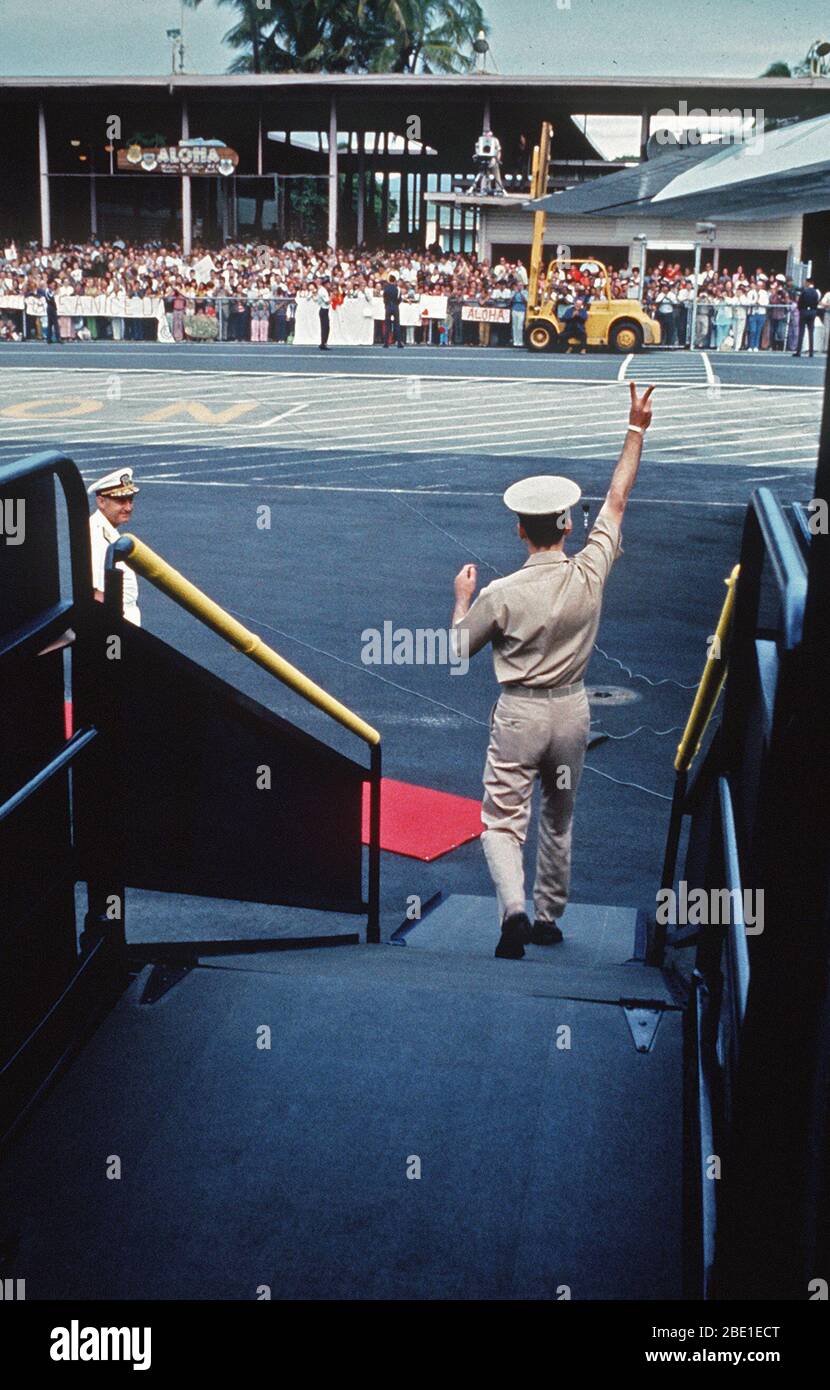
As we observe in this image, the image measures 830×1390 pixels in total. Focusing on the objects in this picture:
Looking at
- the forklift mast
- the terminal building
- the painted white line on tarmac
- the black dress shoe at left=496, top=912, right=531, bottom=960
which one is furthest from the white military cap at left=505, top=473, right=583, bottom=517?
the terminal building

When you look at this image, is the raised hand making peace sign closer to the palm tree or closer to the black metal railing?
the black metal railing

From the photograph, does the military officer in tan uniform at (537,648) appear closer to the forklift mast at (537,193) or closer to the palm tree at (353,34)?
the forklift mast at (537,193)

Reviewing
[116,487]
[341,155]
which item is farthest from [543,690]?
[341,155]

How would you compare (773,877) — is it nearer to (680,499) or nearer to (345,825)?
(345,825)

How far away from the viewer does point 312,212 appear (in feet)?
227

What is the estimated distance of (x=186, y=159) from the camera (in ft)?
165

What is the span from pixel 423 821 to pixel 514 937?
2.51 metres

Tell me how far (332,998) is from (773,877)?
2012 mm

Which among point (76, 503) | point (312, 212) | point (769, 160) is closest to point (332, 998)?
point (76, 503)

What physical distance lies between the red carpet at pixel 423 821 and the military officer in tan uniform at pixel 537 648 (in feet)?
6.04

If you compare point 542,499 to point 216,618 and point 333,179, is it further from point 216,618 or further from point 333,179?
point 333,179

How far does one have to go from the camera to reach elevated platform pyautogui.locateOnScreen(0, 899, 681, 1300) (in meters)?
2.82

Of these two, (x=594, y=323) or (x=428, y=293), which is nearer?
(x=594, y=323)

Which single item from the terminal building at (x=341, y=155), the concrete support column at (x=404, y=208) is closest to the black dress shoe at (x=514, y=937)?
the terminal building at (x=341, y=155)
